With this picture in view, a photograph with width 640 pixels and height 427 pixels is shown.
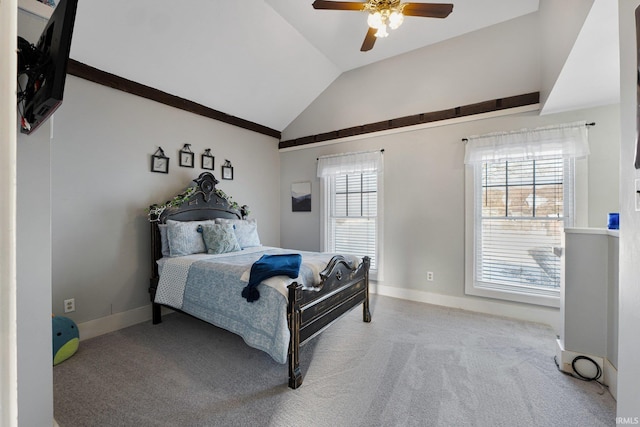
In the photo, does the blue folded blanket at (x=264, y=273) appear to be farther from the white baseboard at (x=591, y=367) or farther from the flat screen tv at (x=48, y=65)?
the white baseboard at (x=591, y=367)

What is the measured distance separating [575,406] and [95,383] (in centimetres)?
336

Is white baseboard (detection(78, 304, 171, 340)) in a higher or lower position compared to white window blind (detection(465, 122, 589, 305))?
lower

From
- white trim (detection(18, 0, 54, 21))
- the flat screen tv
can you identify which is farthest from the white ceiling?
the flat screen tv

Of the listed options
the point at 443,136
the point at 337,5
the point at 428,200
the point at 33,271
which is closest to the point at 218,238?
the point at 33,271

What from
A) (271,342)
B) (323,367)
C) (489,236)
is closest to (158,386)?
(271,342)

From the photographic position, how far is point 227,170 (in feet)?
13.6

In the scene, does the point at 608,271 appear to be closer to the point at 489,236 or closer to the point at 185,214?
the point at 489,236

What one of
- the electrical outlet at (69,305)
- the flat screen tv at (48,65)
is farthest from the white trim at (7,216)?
the electrical outlet at (69,305)

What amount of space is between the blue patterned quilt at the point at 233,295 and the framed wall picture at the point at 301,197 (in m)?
1.91

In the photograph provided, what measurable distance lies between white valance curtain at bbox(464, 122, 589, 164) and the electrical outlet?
4597 mm

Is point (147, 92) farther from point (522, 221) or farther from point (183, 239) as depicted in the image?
point (522, 221)

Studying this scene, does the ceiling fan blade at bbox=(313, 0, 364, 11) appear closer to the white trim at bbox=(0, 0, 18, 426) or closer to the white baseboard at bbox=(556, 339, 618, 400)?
the white trim at bbox=(0, 0, 18, 426)

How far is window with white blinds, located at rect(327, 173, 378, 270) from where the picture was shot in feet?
13.9

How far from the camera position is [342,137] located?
4387mm
